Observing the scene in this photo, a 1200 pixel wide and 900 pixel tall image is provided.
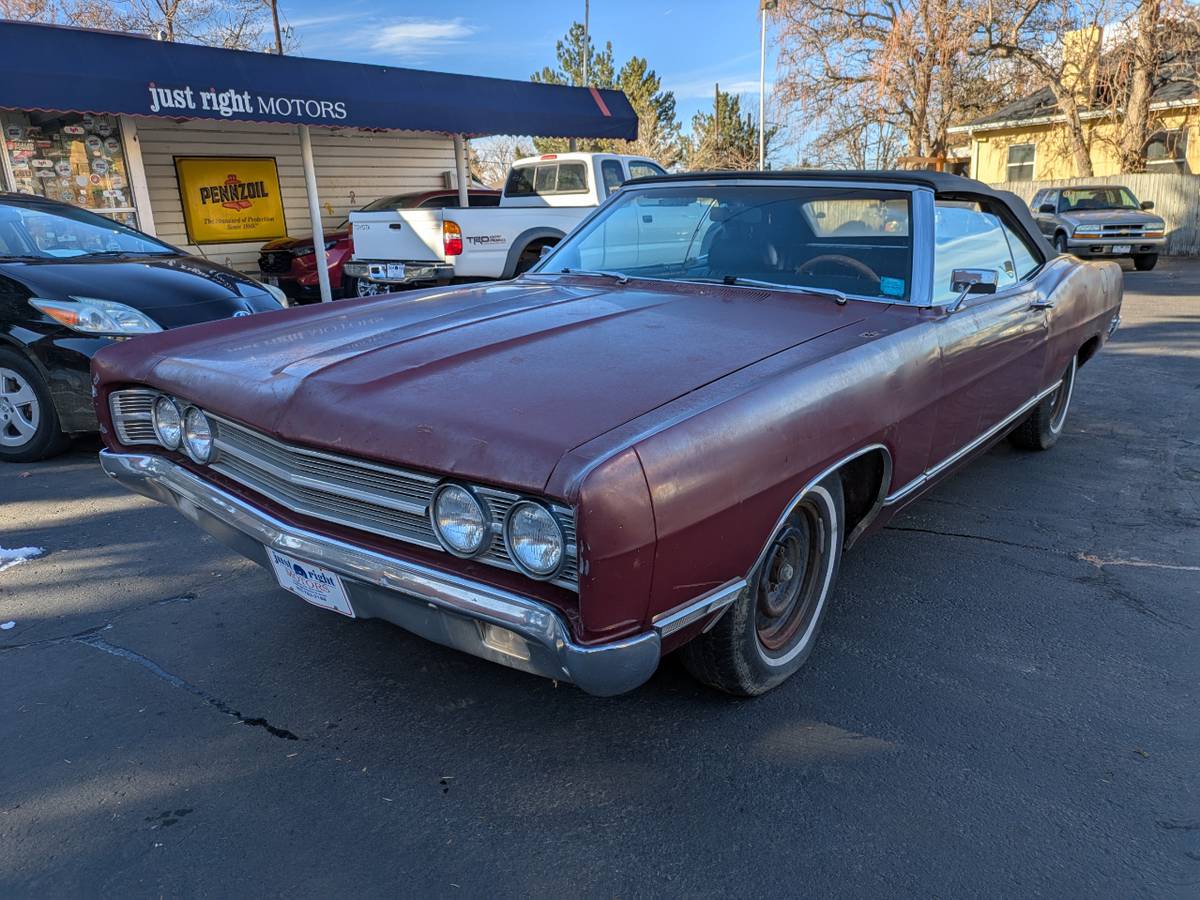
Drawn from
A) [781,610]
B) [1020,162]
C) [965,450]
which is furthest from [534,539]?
[1020,162]

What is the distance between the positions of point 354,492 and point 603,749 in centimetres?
105

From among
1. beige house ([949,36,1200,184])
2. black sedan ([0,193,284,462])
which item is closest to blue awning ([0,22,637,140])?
black sedan ([0,193,284,462])

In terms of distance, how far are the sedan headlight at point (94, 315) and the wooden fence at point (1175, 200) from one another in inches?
841

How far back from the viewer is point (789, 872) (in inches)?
81.8

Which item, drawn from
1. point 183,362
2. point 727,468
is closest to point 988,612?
point 727,468

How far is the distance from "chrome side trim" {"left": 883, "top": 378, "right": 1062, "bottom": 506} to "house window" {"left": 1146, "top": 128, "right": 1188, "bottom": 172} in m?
22.5

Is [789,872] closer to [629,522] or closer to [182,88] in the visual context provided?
[629,522]

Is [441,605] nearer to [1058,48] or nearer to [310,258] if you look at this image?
[310,258]

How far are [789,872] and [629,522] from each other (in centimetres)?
97

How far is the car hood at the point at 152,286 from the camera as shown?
16.7ft

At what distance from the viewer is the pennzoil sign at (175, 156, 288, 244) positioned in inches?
515

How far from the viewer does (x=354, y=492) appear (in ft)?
7.48

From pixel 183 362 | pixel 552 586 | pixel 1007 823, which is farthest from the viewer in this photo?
pixel 183 362

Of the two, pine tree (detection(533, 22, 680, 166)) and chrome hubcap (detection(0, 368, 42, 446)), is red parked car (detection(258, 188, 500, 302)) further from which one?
pine tree (detection(533, 22, 680, 166))
